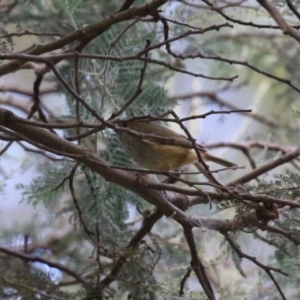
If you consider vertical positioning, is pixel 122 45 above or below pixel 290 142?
below

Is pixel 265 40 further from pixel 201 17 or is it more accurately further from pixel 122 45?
pixel 122 45

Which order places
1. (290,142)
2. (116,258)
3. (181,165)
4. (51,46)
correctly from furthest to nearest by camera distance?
(290,142) < (181,165) < (116,258) < (51,46)

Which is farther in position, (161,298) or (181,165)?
(181,165)

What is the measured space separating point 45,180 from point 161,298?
21 centimetres

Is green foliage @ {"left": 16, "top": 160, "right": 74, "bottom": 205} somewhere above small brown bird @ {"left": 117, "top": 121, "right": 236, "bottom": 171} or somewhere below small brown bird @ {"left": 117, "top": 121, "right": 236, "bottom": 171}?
below

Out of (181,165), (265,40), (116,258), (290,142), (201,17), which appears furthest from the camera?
(265,40)

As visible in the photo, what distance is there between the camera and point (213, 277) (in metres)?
1.08

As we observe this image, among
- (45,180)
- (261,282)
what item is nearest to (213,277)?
(261,282)

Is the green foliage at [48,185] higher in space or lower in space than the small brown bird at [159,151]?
lower

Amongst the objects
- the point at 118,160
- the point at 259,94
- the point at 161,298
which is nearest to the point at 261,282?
the point at 161,298

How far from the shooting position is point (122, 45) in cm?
76

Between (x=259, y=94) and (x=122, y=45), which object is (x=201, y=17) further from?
(x=259, y=94)

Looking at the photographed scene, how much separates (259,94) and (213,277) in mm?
510

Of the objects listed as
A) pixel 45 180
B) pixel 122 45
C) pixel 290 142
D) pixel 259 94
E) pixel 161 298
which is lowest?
pixel 161 298
